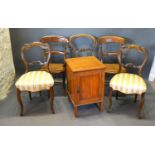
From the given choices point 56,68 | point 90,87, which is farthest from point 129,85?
point 56,68

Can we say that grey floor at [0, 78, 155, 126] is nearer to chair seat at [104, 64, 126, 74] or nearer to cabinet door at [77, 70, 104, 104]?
cabinet door at [77, 70, 104, 104]

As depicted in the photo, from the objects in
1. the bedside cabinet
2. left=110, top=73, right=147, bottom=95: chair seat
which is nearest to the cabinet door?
the bedside cabinet

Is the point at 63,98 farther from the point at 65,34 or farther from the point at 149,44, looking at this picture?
the point at 149,44

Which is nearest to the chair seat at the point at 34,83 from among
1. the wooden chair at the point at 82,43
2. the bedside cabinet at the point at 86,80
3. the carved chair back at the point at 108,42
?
the bedside cabinet at the point at 86,80

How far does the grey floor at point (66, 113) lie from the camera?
239cm

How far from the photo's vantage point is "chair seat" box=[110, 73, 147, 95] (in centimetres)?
232

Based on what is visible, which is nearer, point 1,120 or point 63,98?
point 1,120

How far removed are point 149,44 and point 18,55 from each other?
194cm

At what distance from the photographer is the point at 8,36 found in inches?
121

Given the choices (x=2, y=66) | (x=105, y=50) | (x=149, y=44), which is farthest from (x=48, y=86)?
(x=149, y=44)

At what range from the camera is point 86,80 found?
232 centimetres

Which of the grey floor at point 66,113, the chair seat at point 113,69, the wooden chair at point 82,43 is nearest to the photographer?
the grey floor at point 66,113

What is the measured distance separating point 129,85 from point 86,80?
1.55ft

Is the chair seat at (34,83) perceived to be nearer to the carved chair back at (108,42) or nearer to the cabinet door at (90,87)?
the cabinet door at (90,87)
